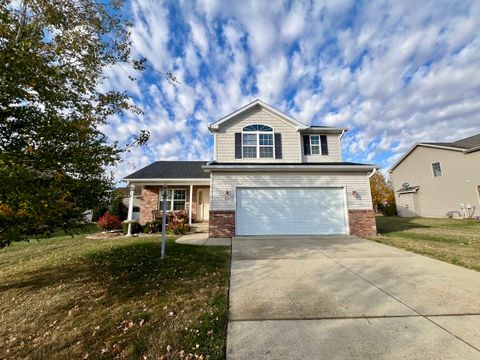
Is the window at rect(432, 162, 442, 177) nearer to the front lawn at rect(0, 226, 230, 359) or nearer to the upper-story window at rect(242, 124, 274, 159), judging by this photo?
the upper-story window at rect(242, 124, 274, 159)

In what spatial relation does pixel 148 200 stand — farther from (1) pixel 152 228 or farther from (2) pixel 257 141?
(2) pixel 257 141

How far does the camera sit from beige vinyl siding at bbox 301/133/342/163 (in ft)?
42.1

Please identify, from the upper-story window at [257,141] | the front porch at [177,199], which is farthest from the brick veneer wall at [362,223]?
the front porch at [177,199]

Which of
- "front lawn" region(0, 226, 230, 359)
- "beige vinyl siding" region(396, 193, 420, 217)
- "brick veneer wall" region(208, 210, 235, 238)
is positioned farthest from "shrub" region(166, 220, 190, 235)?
"beige vinyl siding" region(396, 193, 420, 217)

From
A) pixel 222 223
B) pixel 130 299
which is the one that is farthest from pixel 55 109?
pixel 222 223

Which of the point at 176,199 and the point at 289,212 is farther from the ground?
the point at 176,199

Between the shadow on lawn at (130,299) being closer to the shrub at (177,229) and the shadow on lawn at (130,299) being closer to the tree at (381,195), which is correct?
the shrub at (177,229)

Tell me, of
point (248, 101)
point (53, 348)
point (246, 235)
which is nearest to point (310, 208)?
point (246, 235)

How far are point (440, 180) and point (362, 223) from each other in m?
15.4

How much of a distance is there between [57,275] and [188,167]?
12185 mm

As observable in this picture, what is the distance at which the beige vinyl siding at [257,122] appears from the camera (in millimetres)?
12078

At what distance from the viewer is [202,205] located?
52.6 ft

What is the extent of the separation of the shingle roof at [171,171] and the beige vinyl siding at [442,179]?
2034cm

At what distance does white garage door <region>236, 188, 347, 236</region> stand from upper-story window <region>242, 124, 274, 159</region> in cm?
266
